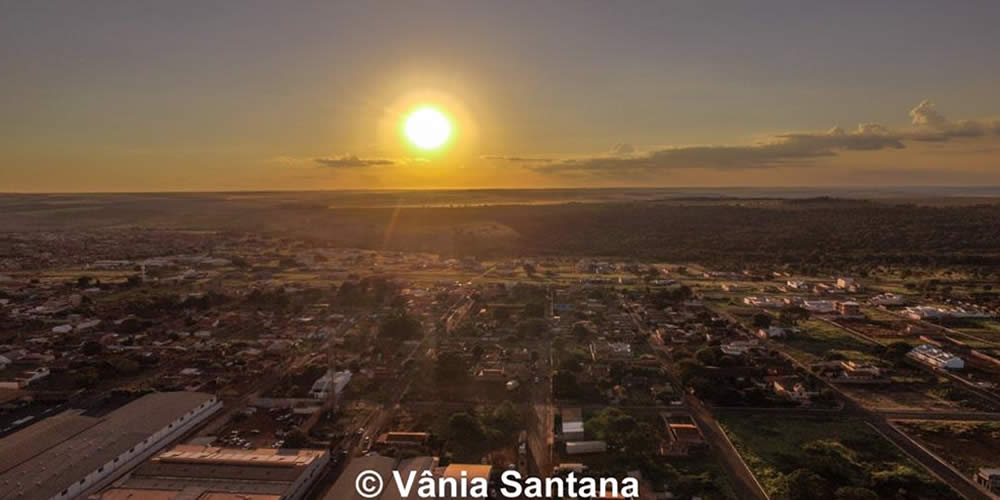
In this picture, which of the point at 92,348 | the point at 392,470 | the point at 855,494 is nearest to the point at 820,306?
the point at 855,494

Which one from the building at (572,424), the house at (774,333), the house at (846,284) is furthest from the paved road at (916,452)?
the house at (846,284)

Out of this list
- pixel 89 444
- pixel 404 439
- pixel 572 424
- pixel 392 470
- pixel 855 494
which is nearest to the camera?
pixel 855 494

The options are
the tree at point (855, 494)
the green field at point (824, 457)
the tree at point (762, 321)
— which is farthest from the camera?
the tree at point (762, 321)

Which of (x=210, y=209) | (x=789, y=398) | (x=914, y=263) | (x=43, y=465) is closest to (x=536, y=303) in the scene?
(x=789, y=398)

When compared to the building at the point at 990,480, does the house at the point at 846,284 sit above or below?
above

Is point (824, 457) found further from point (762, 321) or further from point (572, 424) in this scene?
point (762, 321)

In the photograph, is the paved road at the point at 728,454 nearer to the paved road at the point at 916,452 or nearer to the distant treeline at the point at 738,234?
the paved road at the point at 916,452

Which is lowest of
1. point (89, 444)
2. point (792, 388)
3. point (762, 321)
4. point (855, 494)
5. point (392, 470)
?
point (792, 388)
